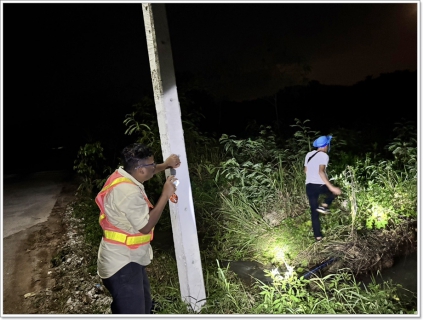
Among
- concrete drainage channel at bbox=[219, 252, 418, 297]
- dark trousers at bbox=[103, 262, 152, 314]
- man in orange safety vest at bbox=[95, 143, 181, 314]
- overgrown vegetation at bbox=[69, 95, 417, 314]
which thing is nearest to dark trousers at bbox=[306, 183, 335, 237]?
overgrown vegetation at bbox=[69, 95, 417, 314]

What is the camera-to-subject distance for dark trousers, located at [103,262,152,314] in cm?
222

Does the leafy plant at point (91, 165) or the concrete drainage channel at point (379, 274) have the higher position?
the leafy plant at point (91, 165)

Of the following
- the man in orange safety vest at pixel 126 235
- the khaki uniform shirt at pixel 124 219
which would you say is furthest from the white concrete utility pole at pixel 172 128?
the khaki uniform shirt at pixel 124 219

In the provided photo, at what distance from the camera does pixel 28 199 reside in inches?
287

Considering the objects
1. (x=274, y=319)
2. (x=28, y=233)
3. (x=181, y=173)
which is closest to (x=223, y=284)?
(x=274, y=319)

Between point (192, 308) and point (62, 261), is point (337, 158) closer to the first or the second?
point (192, 308)

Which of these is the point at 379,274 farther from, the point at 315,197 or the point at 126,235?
the point at 126,235

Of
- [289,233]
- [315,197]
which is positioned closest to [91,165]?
[289,233]

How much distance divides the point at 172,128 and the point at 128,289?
1.13m

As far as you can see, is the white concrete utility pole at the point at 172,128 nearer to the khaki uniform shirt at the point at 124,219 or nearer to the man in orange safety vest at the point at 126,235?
the man in orange safety vest at the point at 126,235

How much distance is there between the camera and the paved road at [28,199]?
5691 millimetres

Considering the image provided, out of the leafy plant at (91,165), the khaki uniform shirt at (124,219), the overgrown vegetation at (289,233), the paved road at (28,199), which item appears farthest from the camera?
the paved road at (28,199)

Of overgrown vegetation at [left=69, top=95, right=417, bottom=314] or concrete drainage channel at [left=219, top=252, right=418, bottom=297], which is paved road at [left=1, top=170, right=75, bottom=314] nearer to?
overgrown vegetation at [left=69, top=95, right=417, bottom=314]

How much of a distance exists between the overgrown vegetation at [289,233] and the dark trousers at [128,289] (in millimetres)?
507
